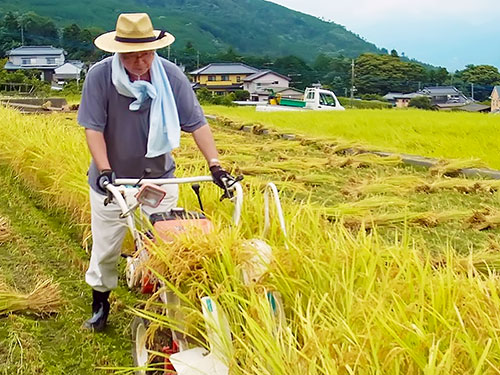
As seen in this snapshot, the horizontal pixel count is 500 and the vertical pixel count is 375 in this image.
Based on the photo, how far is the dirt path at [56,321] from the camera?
279 cm

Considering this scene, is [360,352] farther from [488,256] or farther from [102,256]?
[488,256]

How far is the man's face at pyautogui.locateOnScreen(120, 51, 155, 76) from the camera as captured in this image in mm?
2629

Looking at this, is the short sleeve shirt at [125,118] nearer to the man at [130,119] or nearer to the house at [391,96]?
the man at [130,119]

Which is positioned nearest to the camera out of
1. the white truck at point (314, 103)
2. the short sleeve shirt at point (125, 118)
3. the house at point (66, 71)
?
the short sleeve shirt at point (125, 118)

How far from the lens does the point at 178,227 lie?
7.75 feet

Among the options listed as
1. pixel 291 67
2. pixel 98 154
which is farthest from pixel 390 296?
pixel 291 67

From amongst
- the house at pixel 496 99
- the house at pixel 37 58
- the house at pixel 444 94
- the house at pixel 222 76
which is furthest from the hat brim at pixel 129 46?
the house at pixel 37 58

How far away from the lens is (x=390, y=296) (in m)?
1.98

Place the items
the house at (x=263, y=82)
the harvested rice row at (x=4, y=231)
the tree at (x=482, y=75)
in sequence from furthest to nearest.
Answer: the house at (x=263, y=82) < the tree at (x=482, y=75) < the harvested rice row at (x=4, y=231)

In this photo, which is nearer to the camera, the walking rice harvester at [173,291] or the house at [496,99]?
the walking rice harvester at [173,291]

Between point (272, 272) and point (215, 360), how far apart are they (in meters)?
0.36

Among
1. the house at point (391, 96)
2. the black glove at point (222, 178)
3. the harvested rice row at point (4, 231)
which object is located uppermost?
the black glove at point (222, 178)

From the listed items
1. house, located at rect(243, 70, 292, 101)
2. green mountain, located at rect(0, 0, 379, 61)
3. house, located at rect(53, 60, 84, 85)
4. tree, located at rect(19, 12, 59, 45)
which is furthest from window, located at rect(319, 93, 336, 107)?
green mountain, located at rect(0, 0, 379, 61)

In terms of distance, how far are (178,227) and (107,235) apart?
625 mm
